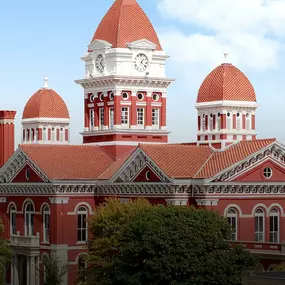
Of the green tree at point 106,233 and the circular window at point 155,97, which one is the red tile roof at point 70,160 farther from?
the green tree at point 106,233

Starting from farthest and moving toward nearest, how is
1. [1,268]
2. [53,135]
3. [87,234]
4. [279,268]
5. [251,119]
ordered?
1. [53,135]
2. [251,119]
3. [87,234]
4. [1,268]
5. [279,268]

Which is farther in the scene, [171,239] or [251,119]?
[251,119]

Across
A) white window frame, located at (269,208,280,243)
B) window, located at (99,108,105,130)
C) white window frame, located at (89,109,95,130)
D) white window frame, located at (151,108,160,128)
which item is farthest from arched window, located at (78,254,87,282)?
white window frame, located at (269,208,280,243)

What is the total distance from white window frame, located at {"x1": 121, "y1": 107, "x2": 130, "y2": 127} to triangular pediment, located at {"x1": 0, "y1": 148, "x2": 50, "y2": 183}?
296 inches

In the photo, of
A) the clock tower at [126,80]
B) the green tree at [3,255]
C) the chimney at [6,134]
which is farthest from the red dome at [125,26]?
the green tree at [3,255]

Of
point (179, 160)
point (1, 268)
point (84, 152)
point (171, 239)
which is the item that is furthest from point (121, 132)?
point (171, 239)

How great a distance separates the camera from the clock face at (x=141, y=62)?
90875 millimetres

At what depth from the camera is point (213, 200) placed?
7844 centimetres

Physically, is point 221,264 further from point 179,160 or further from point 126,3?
point 126,3

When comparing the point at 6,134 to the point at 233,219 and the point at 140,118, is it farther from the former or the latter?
the point at 233,219

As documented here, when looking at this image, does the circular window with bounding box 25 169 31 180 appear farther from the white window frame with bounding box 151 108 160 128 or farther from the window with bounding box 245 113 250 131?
the window with bounding box 245 113 250 131

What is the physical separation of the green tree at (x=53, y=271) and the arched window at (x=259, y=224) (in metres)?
13.3

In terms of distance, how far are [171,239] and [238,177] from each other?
1232 centimetres

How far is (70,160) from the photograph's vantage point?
88.7 metres
